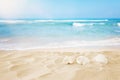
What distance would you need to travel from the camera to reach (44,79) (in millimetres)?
1465

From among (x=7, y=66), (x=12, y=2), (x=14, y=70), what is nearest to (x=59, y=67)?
(x=14, y=70)

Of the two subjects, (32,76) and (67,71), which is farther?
(67,71)

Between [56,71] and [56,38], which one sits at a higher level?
[56,71]

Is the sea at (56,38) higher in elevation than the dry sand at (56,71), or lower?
lower

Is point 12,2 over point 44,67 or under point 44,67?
over

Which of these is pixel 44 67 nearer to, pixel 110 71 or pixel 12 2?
pixel 110 71

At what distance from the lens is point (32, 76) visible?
60.8 inches

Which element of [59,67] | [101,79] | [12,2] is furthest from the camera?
[12,2]

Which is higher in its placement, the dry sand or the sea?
the dry sand

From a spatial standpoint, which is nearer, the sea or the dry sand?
the dry sand

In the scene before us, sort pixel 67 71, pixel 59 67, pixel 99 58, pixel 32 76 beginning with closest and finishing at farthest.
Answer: pixel 32 76
pixel 67 71
pixel 59 67
pixel 99 58

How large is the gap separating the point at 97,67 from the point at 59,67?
417 mm

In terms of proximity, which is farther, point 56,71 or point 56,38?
point 56,38

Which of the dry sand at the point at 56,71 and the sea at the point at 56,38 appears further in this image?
the sea at the point at 56,38
